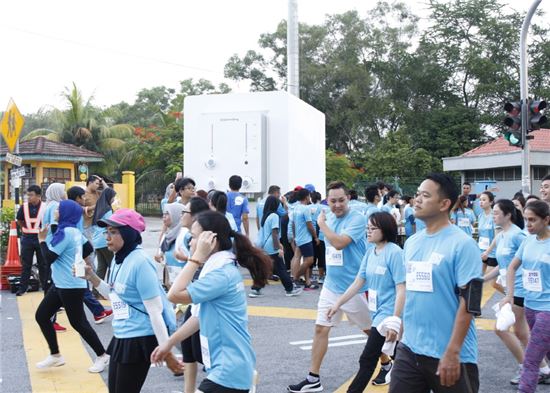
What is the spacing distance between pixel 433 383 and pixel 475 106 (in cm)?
3768

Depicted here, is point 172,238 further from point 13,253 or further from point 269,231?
point 13,253

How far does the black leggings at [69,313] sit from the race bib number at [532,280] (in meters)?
4.07

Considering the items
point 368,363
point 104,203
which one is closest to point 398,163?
point 104,203

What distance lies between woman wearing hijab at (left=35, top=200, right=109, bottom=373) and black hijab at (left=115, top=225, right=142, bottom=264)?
2.14m

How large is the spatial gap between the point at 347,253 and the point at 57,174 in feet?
83.3

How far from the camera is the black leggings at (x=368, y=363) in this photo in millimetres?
4969

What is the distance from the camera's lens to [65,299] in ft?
21.1

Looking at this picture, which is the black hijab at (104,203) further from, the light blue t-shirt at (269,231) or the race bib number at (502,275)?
the race bib number at (502,275)

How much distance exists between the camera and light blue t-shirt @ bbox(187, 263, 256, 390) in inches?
138

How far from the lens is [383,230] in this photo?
5391 mm

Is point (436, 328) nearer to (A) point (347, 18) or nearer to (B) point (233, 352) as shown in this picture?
(B) point (233, 352)

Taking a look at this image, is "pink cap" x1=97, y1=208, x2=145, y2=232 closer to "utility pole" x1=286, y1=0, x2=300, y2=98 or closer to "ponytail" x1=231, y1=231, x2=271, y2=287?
"ponytail" x1=231, y1=231, x2=271, y2=287

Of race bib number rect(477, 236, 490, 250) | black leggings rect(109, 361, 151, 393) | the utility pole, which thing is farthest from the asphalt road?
the utility pole

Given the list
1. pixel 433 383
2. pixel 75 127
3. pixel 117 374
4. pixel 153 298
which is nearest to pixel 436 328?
pixel 433 383
